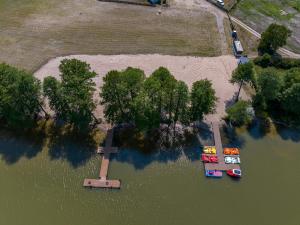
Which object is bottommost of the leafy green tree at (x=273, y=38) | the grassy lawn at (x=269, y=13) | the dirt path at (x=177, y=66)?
the dirt path at (x=177, y=66)

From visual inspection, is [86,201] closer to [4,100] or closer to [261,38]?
[4,100]

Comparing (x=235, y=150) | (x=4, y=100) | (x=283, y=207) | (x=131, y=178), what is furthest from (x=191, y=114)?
(x=4, y=100)

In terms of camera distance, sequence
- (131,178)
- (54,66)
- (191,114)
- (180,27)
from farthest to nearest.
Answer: (180,27) → (54,66) → (191,114) → (131,178)

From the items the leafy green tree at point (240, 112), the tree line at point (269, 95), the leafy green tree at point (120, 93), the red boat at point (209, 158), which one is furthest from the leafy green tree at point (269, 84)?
the leafy green tree at point (120, 93)

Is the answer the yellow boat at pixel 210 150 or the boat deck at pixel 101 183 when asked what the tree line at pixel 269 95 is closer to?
the yellow boat at pixel 210 150

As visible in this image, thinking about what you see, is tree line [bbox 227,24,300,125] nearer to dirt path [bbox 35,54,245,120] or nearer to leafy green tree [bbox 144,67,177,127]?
dirt path [bbox 35,54,245,120]

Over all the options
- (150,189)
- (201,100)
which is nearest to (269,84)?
(201,100)
